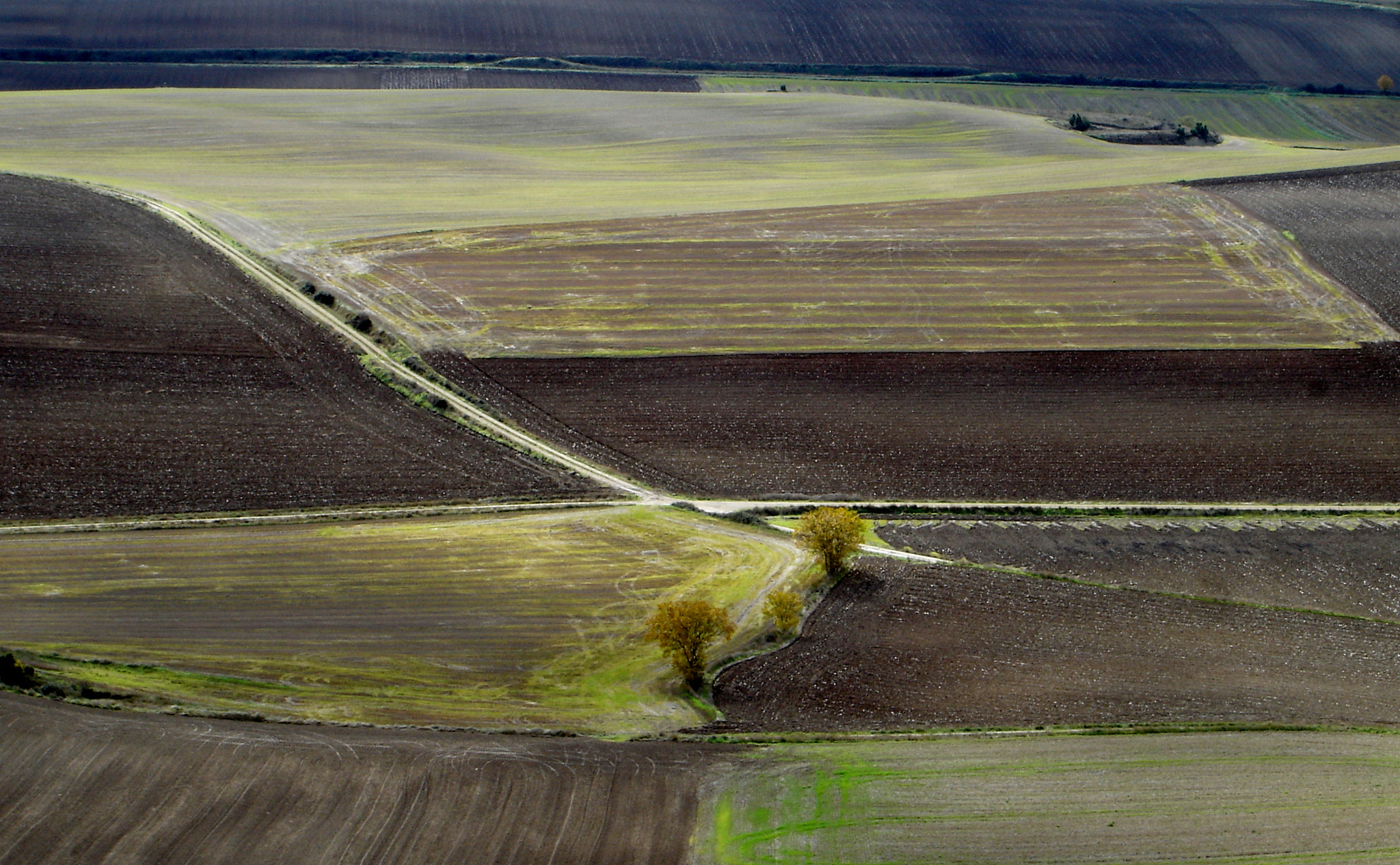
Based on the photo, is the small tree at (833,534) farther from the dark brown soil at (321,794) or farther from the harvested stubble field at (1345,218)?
the harvested stubble field at (1345,218)

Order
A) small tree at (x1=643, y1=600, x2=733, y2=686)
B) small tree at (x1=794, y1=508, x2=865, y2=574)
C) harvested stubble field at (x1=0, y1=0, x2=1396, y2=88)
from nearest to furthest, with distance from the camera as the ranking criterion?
small tree at (x1=643, y1=600, x2=733, y2=686), small tree at (x1=794, y1=508, x2=865, y2=574), harvested stubble field at (x1=0, y1=0, x2=1396, y2=88)

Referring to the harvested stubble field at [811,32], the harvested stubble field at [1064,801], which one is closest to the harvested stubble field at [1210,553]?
the harvested stubble field at [1064,801]

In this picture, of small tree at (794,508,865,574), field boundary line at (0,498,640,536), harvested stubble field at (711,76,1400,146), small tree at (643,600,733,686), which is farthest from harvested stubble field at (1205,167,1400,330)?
field boundary line at (0,498,640,536)

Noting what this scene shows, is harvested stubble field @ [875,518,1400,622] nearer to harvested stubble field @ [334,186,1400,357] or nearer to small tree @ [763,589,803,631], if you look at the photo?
small tree @ [763,589,803,631]

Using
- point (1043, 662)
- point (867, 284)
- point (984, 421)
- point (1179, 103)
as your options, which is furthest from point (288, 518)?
point (1179, 103)

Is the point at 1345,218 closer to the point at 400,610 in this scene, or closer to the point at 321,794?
the point at 400,610
